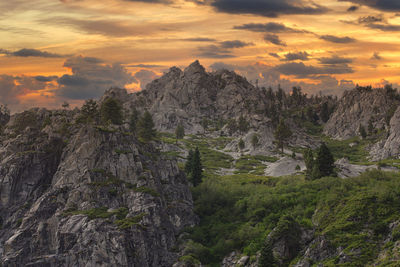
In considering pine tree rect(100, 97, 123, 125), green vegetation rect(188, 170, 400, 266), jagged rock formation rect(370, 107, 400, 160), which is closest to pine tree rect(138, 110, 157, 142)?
pine tree rect(100, 97, 123, 125)

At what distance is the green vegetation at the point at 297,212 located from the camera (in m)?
70.2

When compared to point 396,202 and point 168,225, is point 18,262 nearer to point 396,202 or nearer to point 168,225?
point 168,225

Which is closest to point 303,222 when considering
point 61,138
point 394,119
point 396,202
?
point 396,202

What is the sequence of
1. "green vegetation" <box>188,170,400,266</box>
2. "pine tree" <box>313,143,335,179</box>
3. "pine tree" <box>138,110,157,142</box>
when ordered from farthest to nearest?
"pine tree" <box>138,110,157,142</box> < "pine tree" <box>313,143,335,179</box> < "green vegetation" <box>188,170,400,266</box>

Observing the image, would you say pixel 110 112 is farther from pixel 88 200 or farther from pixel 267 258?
pixel 267 258

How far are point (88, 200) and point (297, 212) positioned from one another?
148 feet

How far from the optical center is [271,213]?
90250mm

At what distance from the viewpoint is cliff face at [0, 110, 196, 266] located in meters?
78.8

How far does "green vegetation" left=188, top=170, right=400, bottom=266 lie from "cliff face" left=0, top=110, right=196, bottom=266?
6615mm

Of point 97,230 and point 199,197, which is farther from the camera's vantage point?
point 199,197

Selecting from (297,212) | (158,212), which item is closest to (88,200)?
(158,212)

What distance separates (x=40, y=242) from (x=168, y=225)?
26441mm

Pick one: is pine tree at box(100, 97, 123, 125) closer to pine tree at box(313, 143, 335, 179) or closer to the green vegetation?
the green vegetation

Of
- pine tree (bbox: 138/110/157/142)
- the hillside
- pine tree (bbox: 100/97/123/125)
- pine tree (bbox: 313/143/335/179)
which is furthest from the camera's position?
pine tree (bbox: 138/110/157/142)
